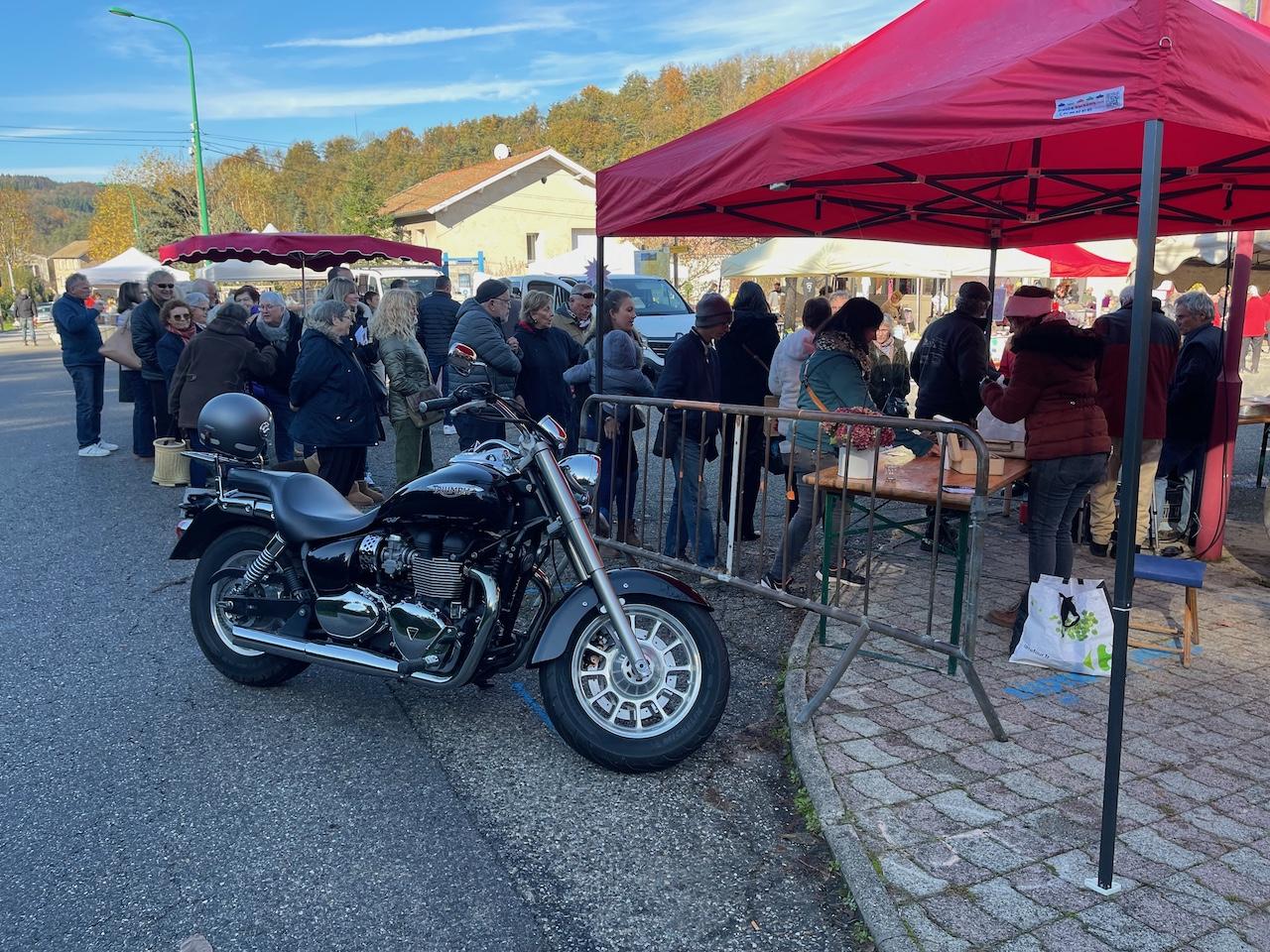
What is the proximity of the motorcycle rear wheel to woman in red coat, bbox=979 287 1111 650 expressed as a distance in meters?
3.64

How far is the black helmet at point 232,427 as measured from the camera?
4.47 m

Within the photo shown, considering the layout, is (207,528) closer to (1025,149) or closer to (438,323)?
(1025,149)

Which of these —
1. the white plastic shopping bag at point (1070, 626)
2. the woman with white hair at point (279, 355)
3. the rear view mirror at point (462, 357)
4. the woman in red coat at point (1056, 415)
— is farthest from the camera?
the woman with white hair at point (279, 355)

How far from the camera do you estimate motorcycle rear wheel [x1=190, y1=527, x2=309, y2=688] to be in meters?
4.41

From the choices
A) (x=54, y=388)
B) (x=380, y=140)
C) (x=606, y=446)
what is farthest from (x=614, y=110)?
(x=606, y=446)

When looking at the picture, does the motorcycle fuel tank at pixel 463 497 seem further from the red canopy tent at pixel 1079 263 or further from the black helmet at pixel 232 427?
the red canopy tent at pixel 1079 263

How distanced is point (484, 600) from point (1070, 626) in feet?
8.97

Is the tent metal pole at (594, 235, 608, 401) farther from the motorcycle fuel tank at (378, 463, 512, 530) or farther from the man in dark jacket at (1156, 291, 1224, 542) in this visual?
the man in dark jacket at (1156, 291, 1224, 542)

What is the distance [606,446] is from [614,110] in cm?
5963

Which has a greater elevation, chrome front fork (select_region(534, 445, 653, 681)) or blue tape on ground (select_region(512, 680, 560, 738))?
chrome front fork (select_region(534, 445, 653, 681))

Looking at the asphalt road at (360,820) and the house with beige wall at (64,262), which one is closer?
the asphalt road at (360,820)

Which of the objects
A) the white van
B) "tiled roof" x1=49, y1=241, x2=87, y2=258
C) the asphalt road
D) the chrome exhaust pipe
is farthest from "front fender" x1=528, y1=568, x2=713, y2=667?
"tiled roof" x1=49, y1=241, x2=87, y2=258

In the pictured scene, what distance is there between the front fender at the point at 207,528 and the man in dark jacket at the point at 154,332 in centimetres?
521

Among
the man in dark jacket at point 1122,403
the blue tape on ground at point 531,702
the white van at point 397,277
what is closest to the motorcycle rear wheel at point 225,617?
the blue tape on ground at point 531,702
